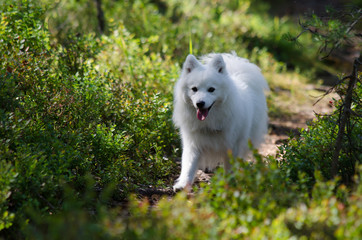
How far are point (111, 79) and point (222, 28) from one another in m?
5.38

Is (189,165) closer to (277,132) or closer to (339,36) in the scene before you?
(339,36)

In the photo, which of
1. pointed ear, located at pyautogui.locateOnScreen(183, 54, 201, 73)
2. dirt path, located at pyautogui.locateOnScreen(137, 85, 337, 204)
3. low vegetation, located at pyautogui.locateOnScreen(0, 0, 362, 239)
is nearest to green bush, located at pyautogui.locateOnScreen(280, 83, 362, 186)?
low vegetation, located at pyautogui.locateOnScreen(0, 0, 362, 239)

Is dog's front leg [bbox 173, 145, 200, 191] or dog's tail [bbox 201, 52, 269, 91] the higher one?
dog's tail [bbox 201, 52, 269, 91]

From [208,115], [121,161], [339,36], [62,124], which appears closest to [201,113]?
[208,115]

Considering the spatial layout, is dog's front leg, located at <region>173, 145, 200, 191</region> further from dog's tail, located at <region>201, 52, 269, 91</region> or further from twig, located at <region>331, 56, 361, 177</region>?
twig, located at <region>331, 56, 361, 177</region>

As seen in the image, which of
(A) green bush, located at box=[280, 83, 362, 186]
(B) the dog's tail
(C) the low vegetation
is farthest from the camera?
(B) the dog's tail

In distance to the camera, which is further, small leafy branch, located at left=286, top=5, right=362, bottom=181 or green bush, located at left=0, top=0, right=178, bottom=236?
green bush, located at left=0, top=0, right=178, bottom=236

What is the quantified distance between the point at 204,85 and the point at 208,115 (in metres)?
0.34

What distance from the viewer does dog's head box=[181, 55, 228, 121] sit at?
4.21 metres

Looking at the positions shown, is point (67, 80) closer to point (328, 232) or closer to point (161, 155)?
point (161, 155)

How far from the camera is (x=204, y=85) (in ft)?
14.1

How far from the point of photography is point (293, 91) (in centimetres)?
908

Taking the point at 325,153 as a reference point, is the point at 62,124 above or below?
above

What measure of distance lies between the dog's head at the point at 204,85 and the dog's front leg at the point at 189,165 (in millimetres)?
425
